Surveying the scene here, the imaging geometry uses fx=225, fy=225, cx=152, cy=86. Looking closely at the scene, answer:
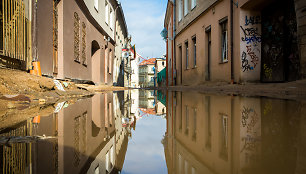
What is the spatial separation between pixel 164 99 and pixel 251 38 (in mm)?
4309

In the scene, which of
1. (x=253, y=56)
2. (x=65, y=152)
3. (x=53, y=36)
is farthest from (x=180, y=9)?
(x=65, y=152)

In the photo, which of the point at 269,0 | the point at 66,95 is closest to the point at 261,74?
the point at 269,0

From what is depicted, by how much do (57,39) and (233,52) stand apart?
5.77 metres

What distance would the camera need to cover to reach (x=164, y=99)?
181 inches

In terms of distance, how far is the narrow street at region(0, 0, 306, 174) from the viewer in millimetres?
831

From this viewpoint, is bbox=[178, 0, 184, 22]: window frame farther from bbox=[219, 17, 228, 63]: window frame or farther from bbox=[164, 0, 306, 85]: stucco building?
bbox=[219, 17, 228, 63]: window frame

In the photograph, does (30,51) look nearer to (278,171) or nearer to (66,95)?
(66,95)

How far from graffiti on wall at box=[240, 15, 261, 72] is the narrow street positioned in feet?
0.11

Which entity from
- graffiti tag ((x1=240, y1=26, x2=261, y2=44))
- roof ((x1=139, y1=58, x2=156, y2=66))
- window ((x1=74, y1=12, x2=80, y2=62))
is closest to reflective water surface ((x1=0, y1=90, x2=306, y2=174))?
graffiti tag ((x1=240, y1=26, x2=261, y2=44))

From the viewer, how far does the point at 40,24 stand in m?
5.95

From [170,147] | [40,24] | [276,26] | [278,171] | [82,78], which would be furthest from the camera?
[82,78]

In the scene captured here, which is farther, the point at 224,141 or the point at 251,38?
the point at 251,38

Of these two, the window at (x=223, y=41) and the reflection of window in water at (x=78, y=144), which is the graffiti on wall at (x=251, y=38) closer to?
the window at (x=223, y=41)

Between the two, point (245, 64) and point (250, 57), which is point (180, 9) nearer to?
point (250, 57)
